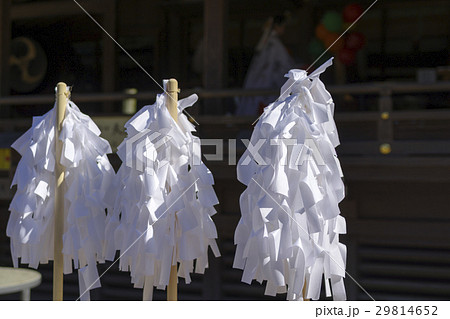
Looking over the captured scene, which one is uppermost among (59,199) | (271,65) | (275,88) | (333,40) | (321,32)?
(321,32)

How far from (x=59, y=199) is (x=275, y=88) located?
8.42 feet

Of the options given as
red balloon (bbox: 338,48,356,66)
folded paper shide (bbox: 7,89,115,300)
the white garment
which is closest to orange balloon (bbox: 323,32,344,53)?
red balloon (bbox: 338,48,356,66)

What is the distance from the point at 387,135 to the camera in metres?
5.34

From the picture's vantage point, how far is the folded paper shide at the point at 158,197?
143 inches

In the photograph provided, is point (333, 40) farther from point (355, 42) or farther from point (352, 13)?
point (352, 13)

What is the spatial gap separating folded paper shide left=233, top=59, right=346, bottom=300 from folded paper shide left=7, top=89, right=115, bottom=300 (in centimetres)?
113

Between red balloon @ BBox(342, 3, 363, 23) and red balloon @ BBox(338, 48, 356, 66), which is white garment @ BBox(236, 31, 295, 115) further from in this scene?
red balloon @ BBox(342, 3, 363, 23)

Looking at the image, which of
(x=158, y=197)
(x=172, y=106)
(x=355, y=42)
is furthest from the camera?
(x=355, y=42)

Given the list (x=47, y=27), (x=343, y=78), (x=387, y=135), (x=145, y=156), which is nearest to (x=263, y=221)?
(x=145, y=156)

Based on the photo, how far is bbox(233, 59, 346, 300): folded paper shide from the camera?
131 inches

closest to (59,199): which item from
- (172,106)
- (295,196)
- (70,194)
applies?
(70,194)

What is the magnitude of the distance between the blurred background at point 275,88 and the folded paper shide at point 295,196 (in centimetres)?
204

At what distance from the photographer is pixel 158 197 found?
11.9 ft
